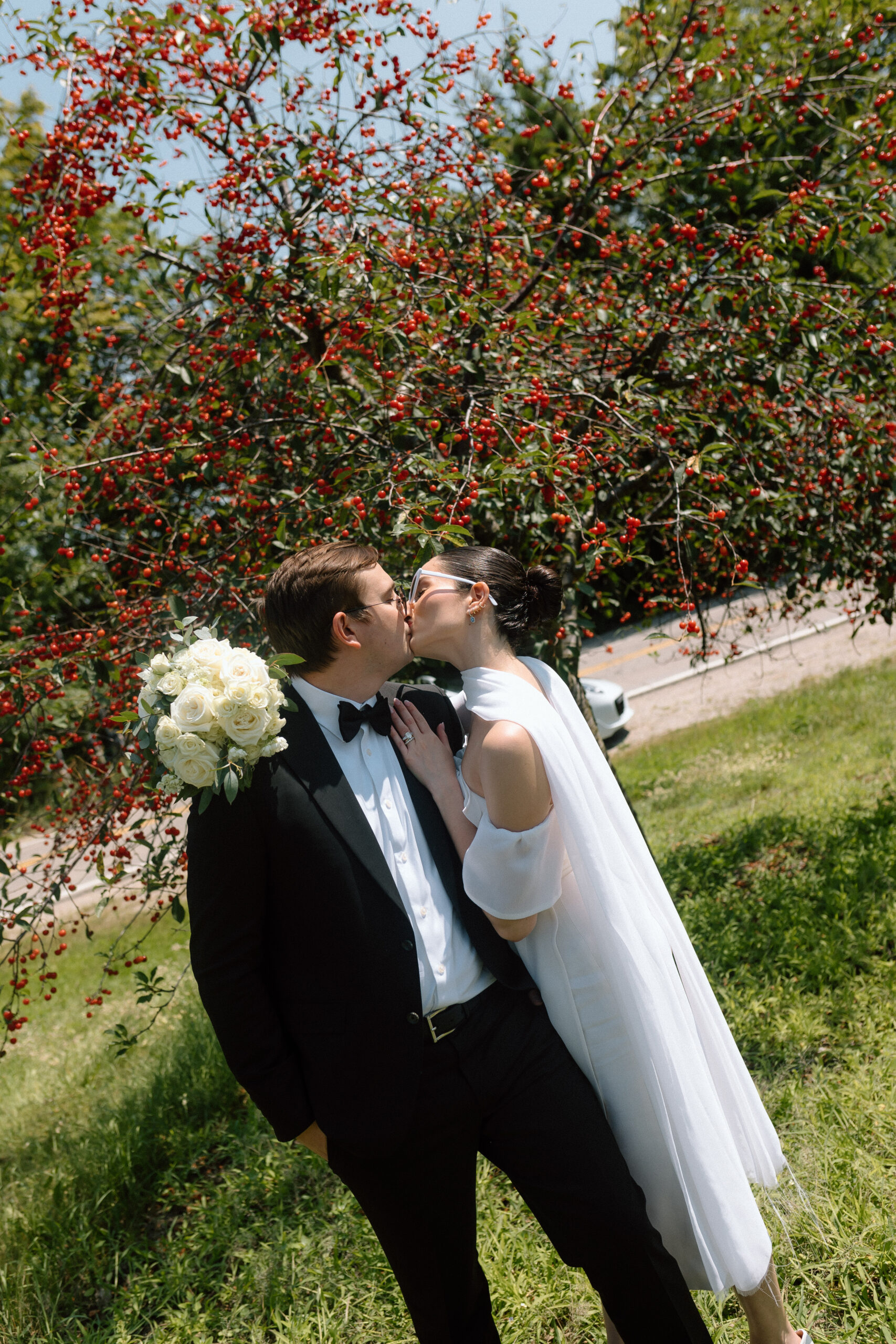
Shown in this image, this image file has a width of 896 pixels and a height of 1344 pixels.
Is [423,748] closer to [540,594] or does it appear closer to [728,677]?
[540,594]

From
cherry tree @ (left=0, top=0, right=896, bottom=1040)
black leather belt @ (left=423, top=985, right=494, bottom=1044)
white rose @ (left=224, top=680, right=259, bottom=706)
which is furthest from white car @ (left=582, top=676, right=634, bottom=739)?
white rose @ (left=224, top=680, right=259, bottom=706)

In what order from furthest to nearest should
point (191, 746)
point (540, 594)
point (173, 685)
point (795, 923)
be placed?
point (795, 923), point (540, 594), point (173, 685), point (191, 746)

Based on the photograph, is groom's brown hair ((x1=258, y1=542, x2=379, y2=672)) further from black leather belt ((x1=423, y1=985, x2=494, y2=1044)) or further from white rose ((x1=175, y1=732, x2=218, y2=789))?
black leather belt ((x1=423, y1=985, x2=494, y2=1044))

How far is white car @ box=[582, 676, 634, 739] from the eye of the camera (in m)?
9.94

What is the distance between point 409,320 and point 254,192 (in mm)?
918

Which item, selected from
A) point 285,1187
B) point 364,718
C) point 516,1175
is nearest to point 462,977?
point 516,1175

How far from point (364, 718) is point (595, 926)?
67cm

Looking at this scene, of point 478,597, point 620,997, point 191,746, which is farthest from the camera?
point 478,597

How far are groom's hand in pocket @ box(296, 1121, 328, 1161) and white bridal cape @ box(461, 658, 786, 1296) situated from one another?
53 cm

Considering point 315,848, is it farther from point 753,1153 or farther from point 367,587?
point 753,1153

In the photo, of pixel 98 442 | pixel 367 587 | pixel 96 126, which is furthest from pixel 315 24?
pixel 367 587

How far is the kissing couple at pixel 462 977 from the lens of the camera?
5.71ft

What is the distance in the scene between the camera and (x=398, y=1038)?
1728mm

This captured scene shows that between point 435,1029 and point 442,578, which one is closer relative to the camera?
point 435,1029
